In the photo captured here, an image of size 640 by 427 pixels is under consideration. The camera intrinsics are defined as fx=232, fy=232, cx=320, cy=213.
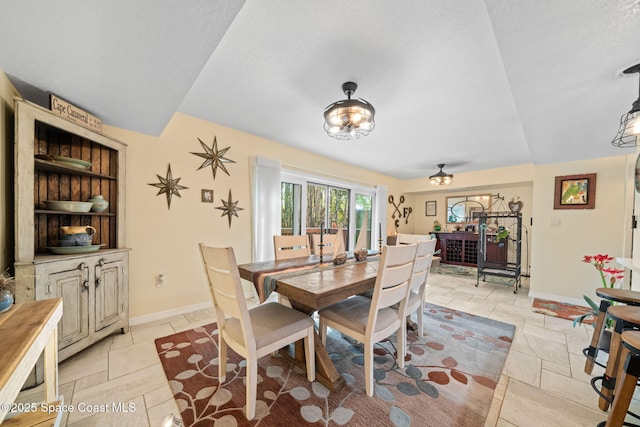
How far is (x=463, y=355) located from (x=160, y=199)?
3.26m

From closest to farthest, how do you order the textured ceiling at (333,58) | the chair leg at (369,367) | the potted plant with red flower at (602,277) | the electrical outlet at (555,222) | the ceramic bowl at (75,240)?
1. the textured ceiling at (333,58)
2. the chair leg at (369,367)
3. the ceramic bowl at (75,240)
4. the potted plant with red flower at (602,277)
5. the electrical outlet at (555,222)

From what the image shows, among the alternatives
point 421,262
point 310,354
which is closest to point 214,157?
point 310,354

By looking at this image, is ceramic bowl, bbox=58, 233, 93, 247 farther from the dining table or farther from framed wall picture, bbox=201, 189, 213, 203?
the dining table

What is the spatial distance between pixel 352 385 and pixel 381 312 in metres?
0.50

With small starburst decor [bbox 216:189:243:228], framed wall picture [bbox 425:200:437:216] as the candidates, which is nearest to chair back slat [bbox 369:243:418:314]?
small starburst decor [bbox 216:189:243:228]

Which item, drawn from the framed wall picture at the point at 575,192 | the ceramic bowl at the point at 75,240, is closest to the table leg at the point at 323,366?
the ceramic bowl at the point at 75,240

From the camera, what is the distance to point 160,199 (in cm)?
251

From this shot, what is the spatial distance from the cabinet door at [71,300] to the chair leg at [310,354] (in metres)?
1.70

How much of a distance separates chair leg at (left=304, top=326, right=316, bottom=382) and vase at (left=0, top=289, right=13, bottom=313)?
1.52 metres

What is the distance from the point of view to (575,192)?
3.28 meters

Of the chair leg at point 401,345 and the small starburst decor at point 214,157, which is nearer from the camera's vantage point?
the chair leg at point 401,345

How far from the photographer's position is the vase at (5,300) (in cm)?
110

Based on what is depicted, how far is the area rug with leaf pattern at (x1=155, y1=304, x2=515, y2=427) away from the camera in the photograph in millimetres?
1280

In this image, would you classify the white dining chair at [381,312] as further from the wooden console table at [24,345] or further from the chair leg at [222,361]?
the wooden console table at [24,345]
